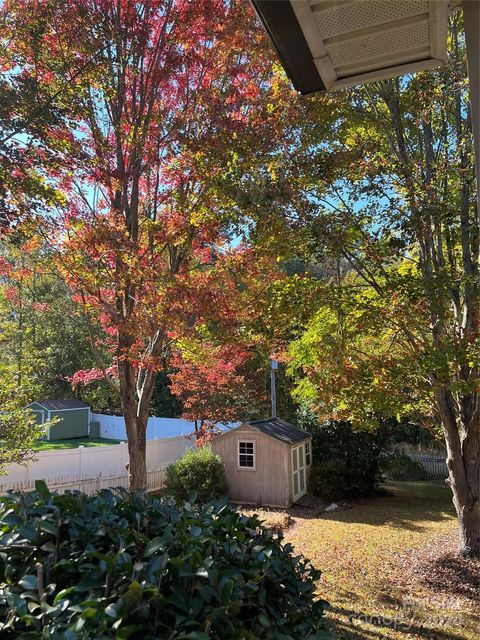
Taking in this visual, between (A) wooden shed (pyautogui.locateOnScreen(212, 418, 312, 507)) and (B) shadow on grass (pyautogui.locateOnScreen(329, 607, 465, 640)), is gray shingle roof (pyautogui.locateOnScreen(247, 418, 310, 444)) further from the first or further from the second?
(B) shadow on grass (pyautogui.locateOnScreen(329, 607, 465, 640))

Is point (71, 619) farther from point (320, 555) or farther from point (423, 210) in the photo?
point (320, 555)

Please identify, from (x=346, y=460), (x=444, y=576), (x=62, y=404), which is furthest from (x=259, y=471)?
(x=62, y=404)

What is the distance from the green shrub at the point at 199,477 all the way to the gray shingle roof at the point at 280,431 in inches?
54.2

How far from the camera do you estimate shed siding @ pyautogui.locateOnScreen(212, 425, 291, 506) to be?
1113 cm

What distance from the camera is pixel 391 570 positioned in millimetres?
6660

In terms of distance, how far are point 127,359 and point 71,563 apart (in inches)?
193

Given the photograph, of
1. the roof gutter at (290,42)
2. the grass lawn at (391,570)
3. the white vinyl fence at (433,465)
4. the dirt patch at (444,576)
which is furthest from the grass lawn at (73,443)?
the roof gutter at (290,42)

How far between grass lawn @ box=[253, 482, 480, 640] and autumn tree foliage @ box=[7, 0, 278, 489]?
3.34 meters

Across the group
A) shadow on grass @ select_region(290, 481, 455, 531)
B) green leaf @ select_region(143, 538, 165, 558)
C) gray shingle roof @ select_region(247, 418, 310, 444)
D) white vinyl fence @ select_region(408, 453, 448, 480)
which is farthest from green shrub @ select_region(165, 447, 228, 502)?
green leaf @ select_region(143, 538, 165, 558)

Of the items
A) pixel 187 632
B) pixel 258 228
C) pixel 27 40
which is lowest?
pixel 187 632

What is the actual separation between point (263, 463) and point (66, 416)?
53.6 feet

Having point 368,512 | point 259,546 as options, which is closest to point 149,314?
point 259,546

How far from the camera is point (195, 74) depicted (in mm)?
6539

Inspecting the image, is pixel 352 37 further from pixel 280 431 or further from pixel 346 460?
pixel 346 460
